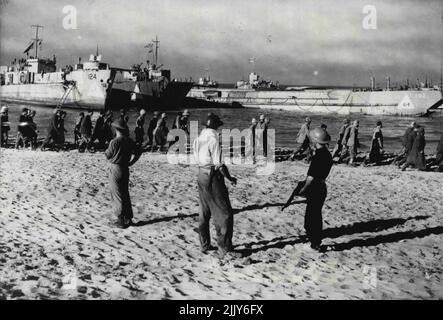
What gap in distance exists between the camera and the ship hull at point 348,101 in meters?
55.8

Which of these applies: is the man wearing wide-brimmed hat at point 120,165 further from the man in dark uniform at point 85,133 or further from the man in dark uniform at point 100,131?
the man in dark uniform at point 85,133

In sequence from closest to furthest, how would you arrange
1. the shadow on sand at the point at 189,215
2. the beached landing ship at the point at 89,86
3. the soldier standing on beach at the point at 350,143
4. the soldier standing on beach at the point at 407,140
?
the shadow on sand at the point at 189,215 → the soldier standing on beach at the point at 407,140 → the soldier standing on beach at the point at 350,143 → the beached landing ship at the point at 89,86

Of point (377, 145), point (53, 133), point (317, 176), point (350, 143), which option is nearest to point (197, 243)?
point (317, 176)

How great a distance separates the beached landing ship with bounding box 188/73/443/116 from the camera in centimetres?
5581

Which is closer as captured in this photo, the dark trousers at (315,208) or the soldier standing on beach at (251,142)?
the dark trousers at (315,208)

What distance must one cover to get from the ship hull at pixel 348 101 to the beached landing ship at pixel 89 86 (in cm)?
1692

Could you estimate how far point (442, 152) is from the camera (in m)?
13.8

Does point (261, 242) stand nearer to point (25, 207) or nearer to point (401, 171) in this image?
point (25, 207)

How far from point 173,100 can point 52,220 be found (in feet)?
173

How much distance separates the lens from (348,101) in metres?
61.8

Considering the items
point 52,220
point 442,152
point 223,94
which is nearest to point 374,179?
point 442,152

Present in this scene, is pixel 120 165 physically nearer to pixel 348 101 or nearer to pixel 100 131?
pixel 100 131

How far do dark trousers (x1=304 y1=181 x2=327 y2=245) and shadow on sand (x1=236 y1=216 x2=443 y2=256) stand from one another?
0.80 feet

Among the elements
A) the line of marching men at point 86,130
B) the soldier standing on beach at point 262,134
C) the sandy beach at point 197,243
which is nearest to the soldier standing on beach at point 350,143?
the soldier standing on beach at point 262,134
